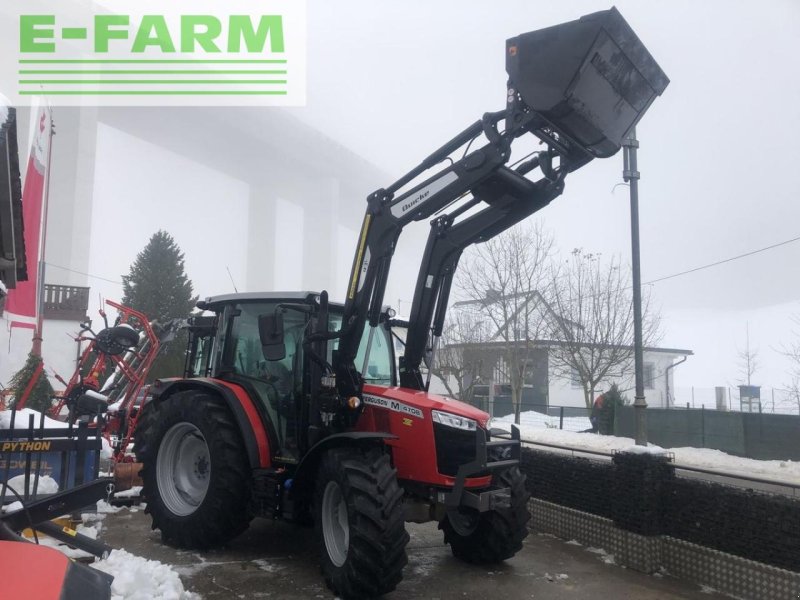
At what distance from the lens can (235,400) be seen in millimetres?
A: 5859

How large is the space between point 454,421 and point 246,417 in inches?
76.2

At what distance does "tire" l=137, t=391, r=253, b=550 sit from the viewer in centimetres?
564

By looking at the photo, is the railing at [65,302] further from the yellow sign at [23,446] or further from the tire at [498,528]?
the tire at [498,528]

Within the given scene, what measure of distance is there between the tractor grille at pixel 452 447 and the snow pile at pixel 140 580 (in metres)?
2.00

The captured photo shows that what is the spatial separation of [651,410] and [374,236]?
15.4 metres

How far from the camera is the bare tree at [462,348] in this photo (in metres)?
20.1

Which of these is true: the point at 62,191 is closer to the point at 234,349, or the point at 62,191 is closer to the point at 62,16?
the point at 62,16

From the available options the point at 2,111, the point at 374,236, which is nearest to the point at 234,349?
the point at 374,236

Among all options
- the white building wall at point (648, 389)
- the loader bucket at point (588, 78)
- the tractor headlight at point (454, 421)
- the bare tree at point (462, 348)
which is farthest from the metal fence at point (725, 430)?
the loader bucket at point (588, 78)

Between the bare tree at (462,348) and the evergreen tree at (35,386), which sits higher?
the bare tree at (462,348)

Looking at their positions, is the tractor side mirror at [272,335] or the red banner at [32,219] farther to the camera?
the red banner at [32,219]

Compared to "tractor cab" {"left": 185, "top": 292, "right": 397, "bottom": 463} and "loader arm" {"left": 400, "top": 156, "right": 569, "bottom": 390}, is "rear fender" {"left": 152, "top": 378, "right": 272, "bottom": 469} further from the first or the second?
"loader arm" {"left": 400, "top": 156, "right": 569, "bottom": 390}

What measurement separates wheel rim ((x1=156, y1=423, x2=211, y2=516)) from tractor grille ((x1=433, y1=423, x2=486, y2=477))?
249 centimetres

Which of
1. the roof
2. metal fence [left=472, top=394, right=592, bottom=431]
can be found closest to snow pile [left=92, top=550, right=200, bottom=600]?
the roof
